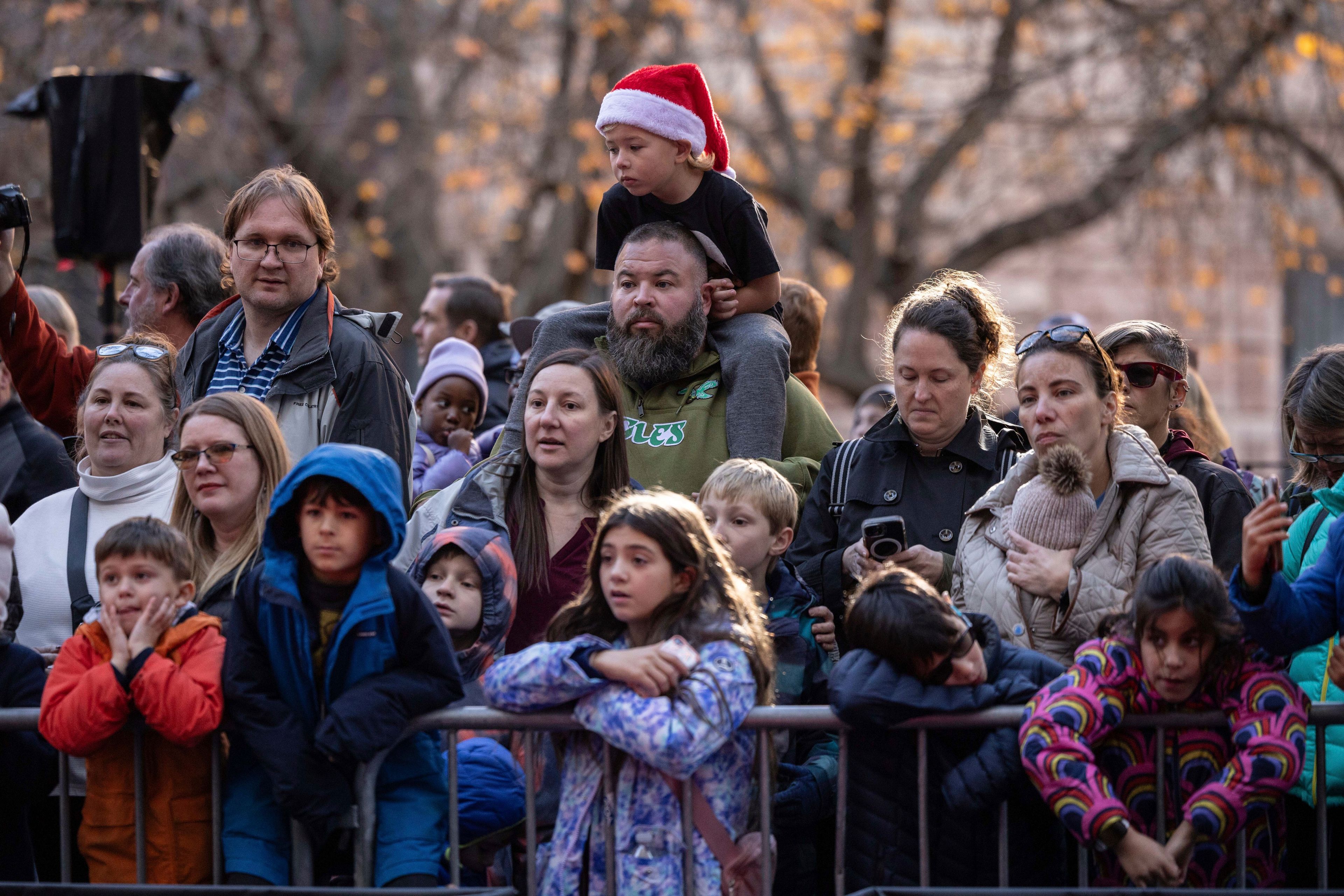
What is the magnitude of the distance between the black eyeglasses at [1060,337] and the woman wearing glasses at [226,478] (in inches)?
79.6

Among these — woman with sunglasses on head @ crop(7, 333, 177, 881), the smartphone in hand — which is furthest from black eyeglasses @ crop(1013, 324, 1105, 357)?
woman with sunglasses on head @ crop(7, 333, 177, 881)

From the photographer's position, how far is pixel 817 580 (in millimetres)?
4062

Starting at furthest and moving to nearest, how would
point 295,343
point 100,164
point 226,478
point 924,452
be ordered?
point 100,164
point 924,452
point 295,343
point 226,478

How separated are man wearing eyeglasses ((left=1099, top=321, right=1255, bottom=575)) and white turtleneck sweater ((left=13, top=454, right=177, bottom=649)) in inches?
109

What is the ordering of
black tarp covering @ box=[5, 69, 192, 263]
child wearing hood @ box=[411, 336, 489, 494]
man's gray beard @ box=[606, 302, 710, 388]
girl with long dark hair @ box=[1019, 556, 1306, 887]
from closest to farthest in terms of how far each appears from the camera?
1. girl with long dark hair @ box=[1019, 556, 1306, 887]
2. man's gray beard @ box=[606, 302, 710, 388]
3. child wearing hood @ box=[411, 336, 489, 494]
4. black tarp covering @ box=[5, 69, 192, 263]

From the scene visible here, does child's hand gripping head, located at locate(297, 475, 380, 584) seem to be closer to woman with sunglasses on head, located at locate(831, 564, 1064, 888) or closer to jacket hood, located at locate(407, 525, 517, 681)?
jacket hood, located at locate(407, 525, 517, 681)

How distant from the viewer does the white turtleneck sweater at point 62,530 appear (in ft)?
12.5

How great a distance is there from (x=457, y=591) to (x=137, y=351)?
4.16 ft

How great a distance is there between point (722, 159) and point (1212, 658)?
2351 mm

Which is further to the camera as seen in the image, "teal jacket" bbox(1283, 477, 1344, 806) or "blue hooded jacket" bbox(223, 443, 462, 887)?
"teal jacket" bbox(1283, 477, 1344, 806)

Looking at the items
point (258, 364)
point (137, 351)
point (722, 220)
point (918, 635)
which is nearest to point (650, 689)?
point (918, 635)

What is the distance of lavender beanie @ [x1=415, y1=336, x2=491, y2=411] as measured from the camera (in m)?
5.50

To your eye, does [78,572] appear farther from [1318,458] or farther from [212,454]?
[1318,458]

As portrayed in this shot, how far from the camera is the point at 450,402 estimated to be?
18.1 ft
